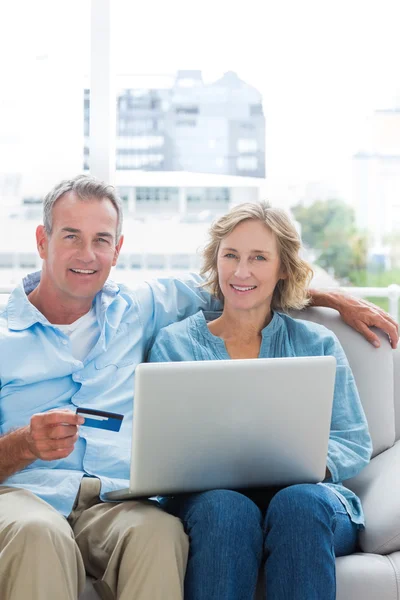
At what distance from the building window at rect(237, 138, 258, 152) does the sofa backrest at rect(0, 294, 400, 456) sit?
139cm

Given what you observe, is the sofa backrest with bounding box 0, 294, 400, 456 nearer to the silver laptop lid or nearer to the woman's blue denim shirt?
the woman's blue denim shirt

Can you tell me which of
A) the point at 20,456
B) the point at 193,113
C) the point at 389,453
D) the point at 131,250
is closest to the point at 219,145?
the point at 193,113

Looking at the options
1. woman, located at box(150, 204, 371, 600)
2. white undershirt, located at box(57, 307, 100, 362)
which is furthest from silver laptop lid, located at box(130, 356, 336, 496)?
white undershirt, located at box(57, 307, 100, 362)

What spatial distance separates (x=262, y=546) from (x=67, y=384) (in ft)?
2.32

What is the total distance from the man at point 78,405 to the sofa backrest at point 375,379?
58 millimetres

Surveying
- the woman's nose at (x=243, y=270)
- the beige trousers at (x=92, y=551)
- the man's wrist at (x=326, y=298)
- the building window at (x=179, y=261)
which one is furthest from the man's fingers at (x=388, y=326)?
the building window at (x=179, y=261)

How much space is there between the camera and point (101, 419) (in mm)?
1497

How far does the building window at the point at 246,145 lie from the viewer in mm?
3561

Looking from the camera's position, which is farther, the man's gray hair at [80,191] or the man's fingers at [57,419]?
the man's gray hair at [80,191]

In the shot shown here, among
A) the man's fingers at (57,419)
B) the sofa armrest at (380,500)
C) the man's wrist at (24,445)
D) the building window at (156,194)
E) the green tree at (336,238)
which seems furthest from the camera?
the green tree at (336,238)

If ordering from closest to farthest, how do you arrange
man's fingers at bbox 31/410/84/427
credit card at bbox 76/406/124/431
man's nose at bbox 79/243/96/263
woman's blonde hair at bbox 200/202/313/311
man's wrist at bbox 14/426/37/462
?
1. credit card at bbox 76/406/124/431
2. man's fingers at bbox 31/410/84/427
3. man's wrist at bbox 14/426/37/462
4. man's nose at bbox 79/243/96/263
5. woman's blonde hair at bbox 200/202/313/311

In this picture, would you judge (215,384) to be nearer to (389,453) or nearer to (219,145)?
(389,453)

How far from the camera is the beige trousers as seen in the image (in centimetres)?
155

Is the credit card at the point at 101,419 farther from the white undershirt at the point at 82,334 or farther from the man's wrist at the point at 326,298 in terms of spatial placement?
the man's wrist at the point at 326,298
